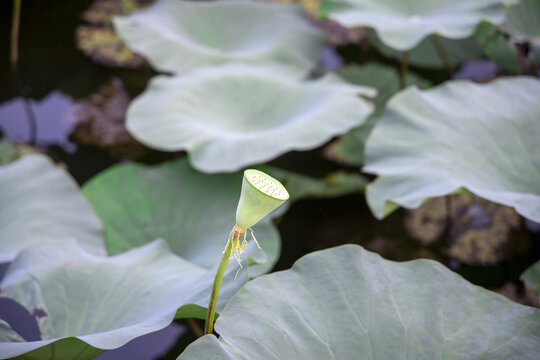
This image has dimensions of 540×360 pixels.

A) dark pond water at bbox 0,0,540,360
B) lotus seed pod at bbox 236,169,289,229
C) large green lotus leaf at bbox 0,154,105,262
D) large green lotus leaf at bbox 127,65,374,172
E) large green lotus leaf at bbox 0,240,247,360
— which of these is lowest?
dark pond water at bbox 0,0,540,360

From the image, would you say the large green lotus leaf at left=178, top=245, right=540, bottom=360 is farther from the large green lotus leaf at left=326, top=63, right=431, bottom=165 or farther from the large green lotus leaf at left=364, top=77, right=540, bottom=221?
the large green lotus leaf at left=326, top=63, right=431, bottom=165

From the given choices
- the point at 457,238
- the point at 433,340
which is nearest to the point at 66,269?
the point at 433,340

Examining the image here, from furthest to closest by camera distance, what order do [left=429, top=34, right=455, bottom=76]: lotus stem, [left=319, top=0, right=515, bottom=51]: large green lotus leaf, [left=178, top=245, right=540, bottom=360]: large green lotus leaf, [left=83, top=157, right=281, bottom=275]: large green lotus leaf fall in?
[left=429, top=34, right=455, bottom=76]: lotus stem → [left=319, top=0, right=515, bottom=51]: large green lotus leaf → [left=83, top=157, right=281, bottom=275]: large green lotus leaf → [left=178, top=245, right=540, bottom=360]: large green lotus leaf

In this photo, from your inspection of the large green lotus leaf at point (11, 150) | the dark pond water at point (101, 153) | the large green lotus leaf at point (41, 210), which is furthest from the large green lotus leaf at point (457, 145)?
the large green lotus leaf at point (11, 150)

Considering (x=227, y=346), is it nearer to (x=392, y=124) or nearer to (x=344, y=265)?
(x=344, y=265)

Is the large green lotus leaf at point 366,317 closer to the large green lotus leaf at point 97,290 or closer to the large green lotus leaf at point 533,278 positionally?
the large green lotus leaf at point 97,290

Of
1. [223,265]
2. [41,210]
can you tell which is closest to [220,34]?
[41,210]

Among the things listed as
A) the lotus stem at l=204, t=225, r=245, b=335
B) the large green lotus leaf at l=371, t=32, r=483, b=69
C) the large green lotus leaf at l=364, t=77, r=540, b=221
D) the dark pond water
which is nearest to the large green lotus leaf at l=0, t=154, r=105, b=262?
the dark pond water
